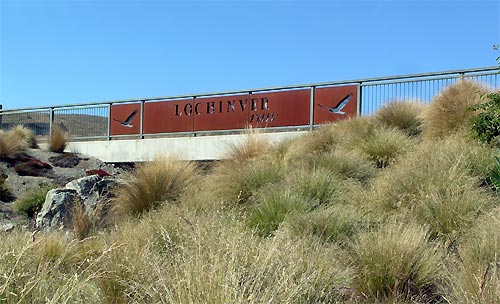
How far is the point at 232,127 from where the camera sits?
68.0 feet

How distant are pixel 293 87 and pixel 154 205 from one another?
8.41m

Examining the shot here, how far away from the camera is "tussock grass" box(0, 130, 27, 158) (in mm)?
23672

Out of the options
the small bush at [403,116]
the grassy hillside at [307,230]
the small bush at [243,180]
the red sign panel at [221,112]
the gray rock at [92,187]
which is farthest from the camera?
the red sign panel at [221,112]

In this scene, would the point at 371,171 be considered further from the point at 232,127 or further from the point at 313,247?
the point at 232,127

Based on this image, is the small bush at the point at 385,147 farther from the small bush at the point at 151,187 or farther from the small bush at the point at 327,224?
the small bush at the point at 327,224

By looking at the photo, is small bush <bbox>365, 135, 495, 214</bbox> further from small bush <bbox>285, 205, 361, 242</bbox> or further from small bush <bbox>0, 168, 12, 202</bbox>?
small bush <bbox>0, 168, 12, 202</bbox>

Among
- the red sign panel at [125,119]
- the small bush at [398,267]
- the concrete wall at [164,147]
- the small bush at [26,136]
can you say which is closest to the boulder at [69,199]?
the concrete wall at [164,147]

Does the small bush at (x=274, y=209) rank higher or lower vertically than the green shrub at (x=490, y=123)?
lower

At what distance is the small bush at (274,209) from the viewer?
888cm

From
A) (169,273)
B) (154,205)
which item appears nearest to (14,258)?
(169,273)

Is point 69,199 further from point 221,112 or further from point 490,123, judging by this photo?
point 490,123

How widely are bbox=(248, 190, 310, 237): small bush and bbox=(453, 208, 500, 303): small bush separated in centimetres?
271

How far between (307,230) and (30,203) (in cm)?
1219

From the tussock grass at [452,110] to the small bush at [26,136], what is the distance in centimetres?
1817
